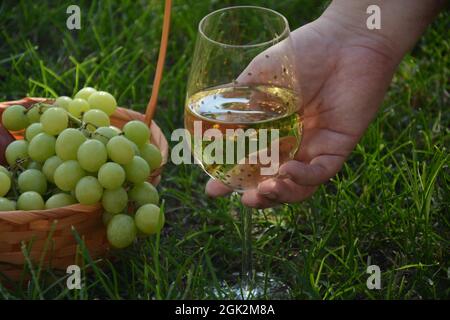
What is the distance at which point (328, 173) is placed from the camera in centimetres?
172

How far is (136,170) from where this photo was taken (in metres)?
1.75

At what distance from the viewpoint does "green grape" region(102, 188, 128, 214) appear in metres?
1.70

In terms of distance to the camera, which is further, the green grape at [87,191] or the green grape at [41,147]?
the green grape at [41,147]

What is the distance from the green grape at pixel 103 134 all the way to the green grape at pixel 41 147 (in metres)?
0.11

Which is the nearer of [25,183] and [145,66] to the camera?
[25,183]

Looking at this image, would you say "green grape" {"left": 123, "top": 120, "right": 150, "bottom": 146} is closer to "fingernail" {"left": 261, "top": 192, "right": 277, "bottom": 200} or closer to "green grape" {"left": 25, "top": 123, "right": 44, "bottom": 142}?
"green grape" {"left": 25, "top": 123, "right": 44, "bottom": 142}

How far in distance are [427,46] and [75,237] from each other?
5.49 ft

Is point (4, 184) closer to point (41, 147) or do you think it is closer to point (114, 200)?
point (41, 147)

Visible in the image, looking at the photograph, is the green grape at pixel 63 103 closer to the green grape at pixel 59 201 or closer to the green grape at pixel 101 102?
the green grape at pixel 101 102

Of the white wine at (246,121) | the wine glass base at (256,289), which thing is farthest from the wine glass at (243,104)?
the wine glass base at (256,289)

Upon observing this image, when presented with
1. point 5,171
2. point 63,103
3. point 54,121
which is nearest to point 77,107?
point 63,103

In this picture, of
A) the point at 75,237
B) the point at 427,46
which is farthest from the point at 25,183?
the point at 427,46

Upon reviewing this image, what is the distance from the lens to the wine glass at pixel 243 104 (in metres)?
1.39
